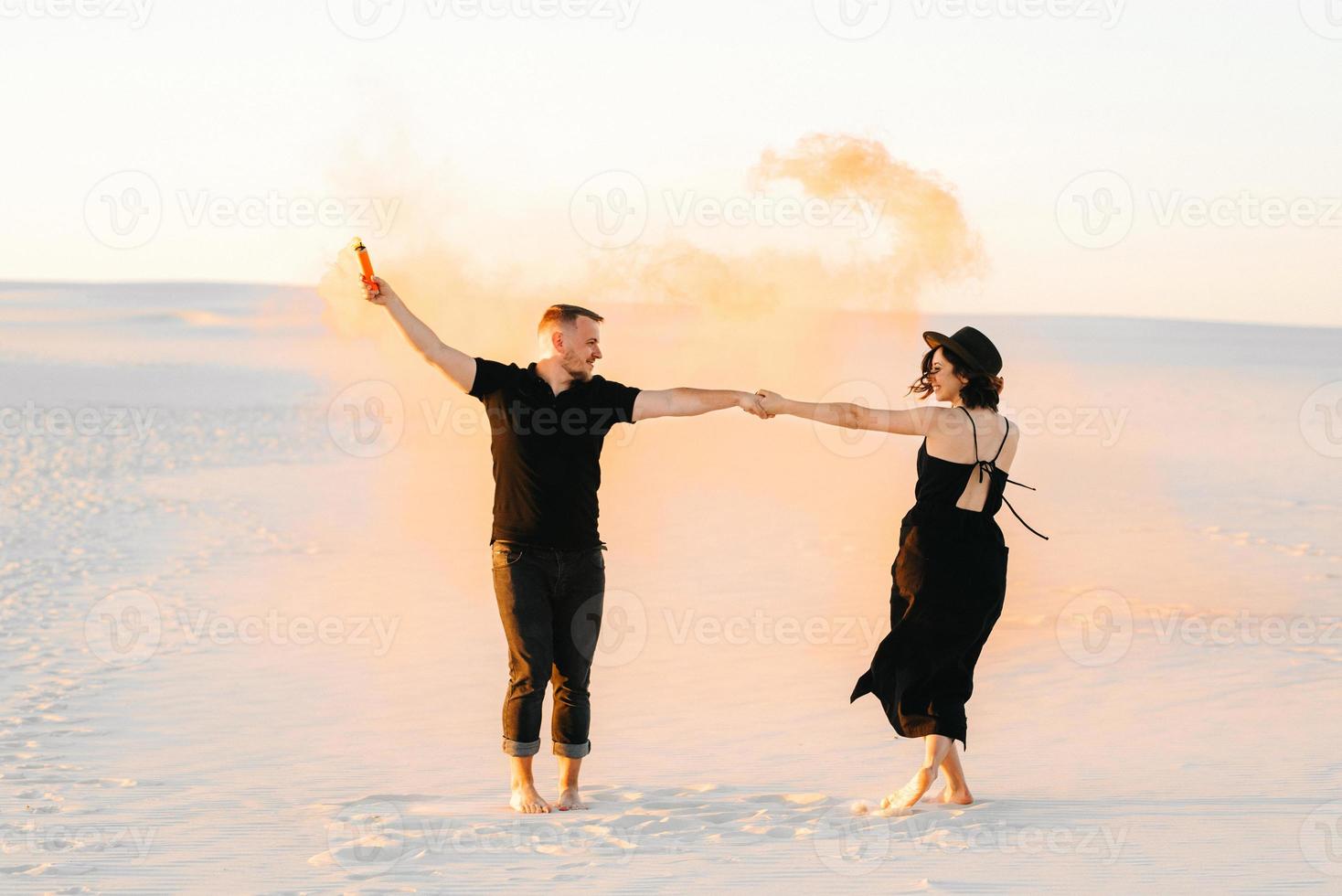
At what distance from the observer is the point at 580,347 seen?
586cm

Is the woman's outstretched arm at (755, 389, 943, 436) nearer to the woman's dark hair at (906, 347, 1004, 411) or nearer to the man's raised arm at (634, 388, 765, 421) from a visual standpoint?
the woman's dark hair at (906, 347, 1004, 411)

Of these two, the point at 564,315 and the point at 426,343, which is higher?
the point at 564,315

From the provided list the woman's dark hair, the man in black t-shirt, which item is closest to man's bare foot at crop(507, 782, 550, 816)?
the man in black t-shirt

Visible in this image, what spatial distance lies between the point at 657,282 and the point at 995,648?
125 inches

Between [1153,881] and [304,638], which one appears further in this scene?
[304,638]

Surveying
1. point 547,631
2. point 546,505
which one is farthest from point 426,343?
point 547,631

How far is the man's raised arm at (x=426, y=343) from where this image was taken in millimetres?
5773

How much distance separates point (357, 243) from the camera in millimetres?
5848

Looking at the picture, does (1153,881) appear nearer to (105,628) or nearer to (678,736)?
(678,736)

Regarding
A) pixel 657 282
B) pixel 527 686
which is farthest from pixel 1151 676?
pixel 527 686

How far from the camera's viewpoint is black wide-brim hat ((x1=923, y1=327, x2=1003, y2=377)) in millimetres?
5824

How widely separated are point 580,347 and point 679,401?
0.49 metres

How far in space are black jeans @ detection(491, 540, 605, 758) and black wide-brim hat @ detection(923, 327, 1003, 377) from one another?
166 centimetres

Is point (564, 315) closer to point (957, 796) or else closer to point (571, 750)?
point (571, 750)
